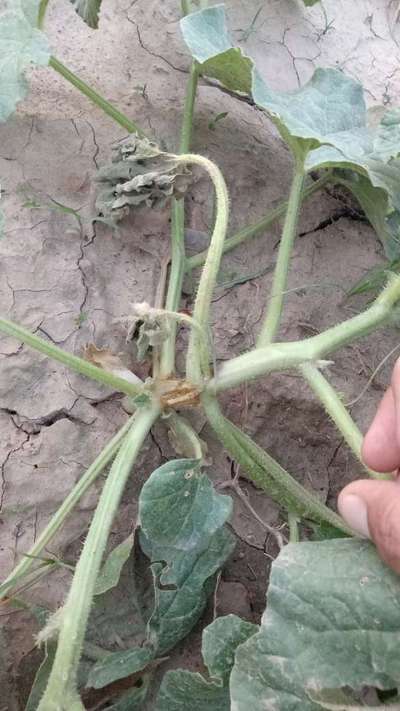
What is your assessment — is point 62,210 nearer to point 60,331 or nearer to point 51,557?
point 60,331

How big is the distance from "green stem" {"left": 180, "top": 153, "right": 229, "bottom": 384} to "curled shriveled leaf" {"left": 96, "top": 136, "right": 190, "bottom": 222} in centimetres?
13

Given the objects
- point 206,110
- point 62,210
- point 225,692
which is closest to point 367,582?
point 225,692

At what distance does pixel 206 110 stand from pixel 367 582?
1.48 meters

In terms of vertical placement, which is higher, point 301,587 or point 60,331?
point 301,587

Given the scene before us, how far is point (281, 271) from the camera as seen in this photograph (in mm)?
1729

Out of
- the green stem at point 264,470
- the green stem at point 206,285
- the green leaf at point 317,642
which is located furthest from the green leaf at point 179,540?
the green leaf at point 317,642

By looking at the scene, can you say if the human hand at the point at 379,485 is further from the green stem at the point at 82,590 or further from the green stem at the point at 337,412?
the green stem at the point at 82,590

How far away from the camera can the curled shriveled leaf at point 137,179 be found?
5.83 ft

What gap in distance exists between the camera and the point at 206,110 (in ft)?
7.24

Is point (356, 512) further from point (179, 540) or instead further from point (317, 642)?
point (179, 540)

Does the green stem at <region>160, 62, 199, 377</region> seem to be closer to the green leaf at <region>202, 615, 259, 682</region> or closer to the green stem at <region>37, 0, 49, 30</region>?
the green stem at <region>37, 0, 49, 30</region>

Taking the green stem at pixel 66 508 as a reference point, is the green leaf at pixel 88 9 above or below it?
above

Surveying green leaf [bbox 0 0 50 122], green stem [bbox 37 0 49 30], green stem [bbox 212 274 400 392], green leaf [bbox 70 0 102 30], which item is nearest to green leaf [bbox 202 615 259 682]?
green stem [bbox 212 274 400 392]

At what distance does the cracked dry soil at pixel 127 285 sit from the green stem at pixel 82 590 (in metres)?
0.22
